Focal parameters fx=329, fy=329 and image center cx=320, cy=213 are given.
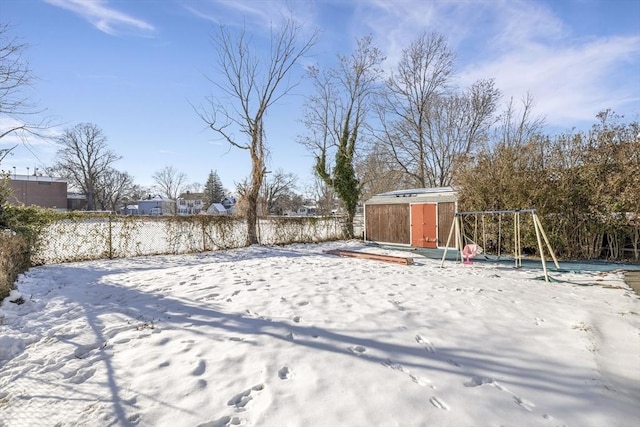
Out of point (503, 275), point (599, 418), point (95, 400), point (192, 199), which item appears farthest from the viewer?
point (192, 199)

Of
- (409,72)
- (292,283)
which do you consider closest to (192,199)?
(409,72)

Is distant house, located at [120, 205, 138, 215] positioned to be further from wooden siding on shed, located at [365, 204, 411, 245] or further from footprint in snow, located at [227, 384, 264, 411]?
footprint in snow, located at [227, 384, 264, 411]

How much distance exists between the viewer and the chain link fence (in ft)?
30.9

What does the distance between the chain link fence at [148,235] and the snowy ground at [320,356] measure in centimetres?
472

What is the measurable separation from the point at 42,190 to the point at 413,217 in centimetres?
5586

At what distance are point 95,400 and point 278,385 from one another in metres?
1.42

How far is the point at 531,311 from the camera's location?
446 centimetres

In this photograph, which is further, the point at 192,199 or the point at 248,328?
the point at 192,199

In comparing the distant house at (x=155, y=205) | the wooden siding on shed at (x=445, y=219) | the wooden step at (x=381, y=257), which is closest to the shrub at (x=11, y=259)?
the wooden step at (x=381, y=257)

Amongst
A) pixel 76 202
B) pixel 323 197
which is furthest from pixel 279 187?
pixel 76 202

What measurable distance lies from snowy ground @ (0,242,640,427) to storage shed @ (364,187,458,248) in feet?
22.1

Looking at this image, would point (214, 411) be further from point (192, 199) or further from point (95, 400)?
point (192, 199)

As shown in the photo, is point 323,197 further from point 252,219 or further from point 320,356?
point 320,356

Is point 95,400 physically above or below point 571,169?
below
